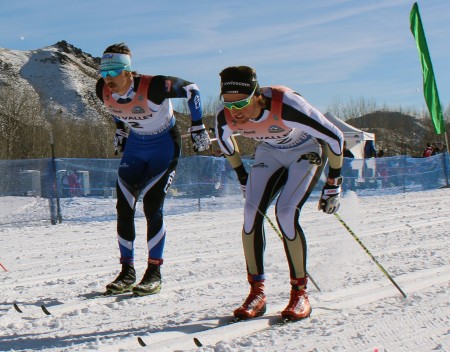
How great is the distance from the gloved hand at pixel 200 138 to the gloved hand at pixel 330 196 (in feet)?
4.12

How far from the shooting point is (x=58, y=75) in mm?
139875

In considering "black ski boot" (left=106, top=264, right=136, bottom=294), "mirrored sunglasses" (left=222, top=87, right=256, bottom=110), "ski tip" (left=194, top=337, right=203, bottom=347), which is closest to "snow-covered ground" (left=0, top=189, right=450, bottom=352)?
"ski tip" (left=194, top=337, right=203, bottom=347)

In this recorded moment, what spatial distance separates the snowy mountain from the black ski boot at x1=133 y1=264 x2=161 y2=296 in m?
→ 112

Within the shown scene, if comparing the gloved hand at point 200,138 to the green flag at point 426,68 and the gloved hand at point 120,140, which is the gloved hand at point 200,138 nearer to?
the gloved hand at point 120,140

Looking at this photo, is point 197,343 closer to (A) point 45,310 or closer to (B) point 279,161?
(A) point 45,310

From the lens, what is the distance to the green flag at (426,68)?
16.7 m

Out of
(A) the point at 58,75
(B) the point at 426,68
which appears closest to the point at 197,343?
(B) the point at 426,68

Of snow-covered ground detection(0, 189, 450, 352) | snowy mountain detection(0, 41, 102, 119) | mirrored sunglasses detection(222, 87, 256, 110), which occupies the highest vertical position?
snowy mountain detection(0, 41, 102, 119)

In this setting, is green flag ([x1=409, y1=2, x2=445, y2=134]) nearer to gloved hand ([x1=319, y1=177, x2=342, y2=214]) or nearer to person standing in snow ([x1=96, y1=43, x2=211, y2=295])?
person standing in snow ([x1=96, y1=43, x2=211, y2=295])

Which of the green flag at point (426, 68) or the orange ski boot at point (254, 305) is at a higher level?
the green flag at point (426, 68)

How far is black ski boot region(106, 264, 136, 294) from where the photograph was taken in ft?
18.4

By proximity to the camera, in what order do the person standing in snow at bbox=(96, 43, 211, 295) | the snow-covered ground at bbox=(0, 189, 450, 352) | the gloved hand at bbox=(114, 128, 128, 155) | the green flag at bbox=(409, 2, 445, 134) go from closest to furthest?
the snow-covered ground at bbox=(0, 189, 450, 352)
the person standing in snow at bbox=(96, 43, 211, 295)
the gloved hand at bbox=(114, 128, 128, 155)
the green flag at bbox=(409, 2, 445, 134)

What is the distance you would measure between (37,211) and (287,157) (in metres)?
9.72

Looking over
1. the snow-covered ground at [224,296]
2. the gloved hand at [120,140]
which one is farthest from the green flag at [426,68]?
the gloved hand at [120,140]
